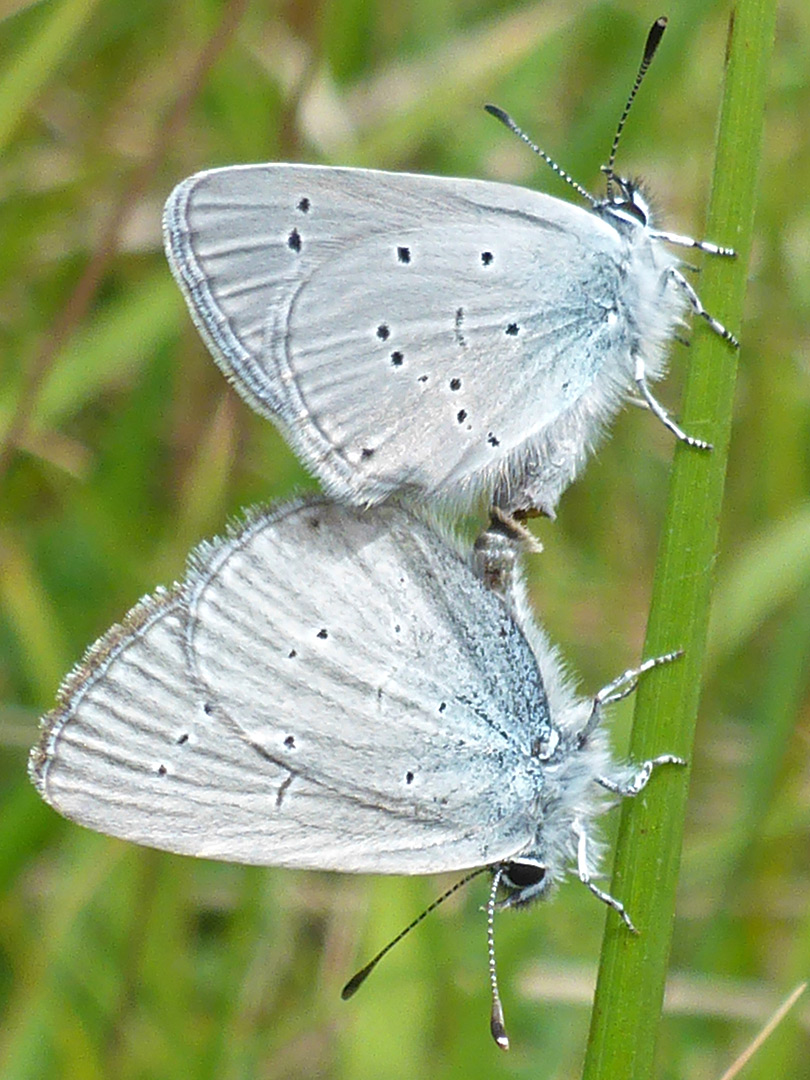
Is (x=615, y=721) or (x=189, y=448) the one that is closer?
(x=615, y=721)

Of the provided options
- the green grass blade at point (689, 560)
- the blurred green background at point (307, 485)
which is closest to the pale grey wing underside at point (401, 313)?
the green grass blade at point (689, 560)

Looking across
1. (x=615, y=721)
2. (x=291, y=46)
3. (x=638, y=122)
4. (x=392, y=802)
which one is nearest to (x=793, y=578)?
(x=615, y=721)

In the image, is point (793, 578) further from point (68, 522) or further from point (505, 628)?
point (68, 522)

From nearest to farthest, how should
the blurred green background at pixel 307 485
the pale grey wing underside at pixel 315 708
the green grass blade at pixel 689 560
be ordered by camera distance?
the green grass blade at pixel 689 560, the pale grey wing underside at pixel 315 708, the blurred green background at pixel 307 485

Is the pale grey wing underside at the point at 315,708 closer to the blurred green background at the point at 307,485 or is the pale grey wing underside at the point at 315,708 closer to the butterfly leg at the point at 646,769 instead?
the butterfly leg at the point at 646,769

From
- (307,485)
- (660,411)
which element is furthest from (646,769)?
(307,485)

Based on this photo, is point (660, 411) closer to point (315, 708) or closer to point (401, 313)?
point (401, 313)
